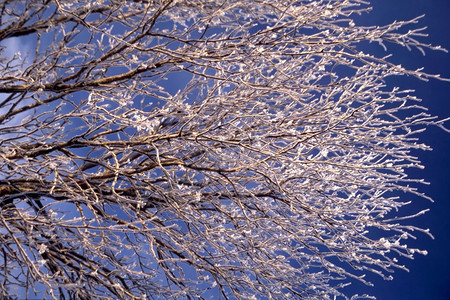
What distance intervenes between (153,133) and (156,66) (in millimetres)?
675

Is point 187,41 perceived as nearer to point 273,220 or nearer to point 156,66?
point 156,66

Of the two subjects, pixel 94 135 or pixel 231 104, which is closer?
pixel 231 104

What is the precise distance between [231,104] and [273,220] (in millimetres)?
1224

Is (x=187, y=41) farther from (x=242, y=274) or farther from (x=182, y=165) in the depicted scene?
(x=242, y=274)

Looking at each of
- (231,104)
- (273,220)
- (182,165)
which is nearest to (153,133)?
(182,165)

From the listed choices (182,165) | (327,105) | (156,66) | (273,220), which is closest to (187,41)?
(156,66)

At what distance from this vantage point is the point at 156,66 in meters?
4.25

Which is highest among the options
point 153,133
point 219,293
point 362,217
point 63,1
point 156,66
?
point 63,1

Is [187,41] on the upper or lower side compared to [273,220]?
upper

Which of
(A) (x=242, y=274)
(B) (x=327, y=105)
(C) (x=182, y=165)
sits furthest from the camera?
(A) (x=242, y=274)

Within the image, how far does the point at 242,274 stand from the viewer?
178 inches

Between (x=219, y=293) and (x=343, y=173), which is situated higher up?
(x=343, y=173)

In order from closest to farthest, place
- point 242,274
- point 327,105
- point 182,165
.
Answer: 1. point 182,165
2. point 327,105
3. point 242,274

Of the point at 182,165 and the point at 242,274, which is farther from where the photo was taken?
the point at 242,274
